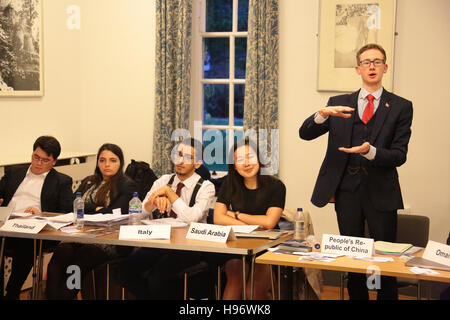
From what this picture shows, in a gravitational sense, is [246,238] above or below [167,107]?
below

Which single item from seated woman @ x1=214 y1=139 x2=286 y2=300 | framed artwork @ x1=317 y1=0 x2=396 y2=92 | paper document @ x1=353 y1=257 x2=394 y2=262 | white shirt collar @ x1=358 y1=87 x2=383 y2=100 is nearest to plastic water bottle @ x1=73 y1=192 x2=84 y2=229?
seated woman @ x1=214 y1=139 x2=286 y2=300

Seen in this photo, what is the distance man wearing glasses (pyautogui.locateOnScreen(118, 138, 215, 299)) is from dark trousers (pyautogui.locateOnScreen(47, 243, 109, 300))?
226 millimetres

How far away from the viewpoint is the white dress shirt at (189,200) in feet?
13.0

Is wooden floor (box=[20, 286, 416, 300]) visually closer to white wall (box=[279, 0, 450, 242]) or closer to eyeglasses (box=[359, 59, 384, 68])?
white wall (box=[279, 0, 450, 242])

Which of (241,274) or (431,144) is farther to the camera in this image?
(431,144)

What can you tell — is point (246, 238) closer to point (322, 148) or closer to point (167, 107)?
point (322, 148)

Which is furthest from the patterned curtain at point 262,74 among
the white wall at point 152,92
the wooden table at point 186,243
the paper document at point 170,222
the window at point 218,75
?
the wooden table at point 186,243

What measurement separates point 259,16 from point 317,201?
231cm

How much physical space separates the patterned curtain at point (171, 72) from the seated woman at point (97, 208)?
1419 millimetres

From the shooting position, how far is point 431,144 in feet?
16.6

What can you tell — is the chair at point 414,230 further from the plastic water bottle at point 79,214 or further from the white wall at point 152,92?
the plastic water bottle at point 79,214

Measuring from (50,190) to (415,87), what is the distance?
9.78ft

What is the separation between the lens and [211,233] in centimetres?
339
